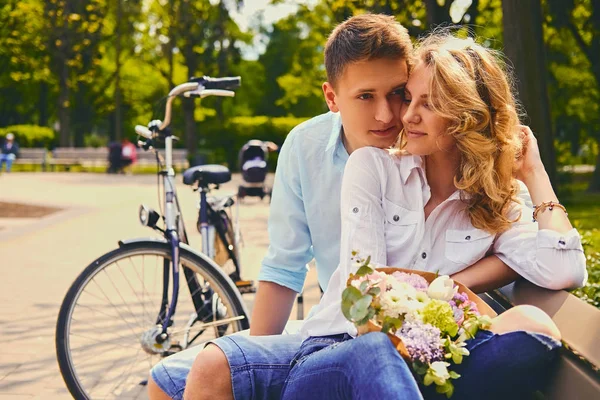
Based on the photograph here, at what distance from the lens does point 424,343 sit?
6.39 ft

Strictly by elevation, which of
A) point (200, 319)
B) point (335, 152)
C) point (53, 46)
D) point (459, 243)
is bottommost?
point (200, 319)

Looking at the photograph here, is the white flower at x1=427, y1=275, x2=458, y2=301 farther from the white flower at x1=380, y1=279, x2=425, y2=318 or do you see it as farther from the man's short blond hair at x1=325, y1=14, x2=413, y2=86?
the man's short blond hair at x1=325, y1=14, x2=413, y2=86

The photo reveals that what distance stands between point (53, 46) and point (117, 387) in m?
36.3

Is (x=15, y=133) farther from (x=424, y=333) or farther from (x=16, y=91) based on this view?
(x=424, y=333)

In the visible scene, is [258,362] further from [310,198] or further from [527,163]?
[527,163]

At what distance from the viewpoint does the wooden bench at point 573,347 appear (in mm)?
1784

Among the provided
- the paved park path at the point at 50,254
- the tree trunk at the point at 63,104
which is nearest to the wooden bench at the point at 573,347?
the paved park path at the point at 50,254

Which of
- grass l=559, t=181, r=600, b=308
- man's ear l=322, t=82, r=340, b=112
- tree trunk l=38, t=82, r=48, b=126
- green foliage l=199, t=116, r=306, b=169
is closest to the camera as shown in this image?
man's ear l=322, t=82, r=340, b=112

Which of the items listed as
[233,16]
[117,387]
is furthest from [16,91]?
[117,387]

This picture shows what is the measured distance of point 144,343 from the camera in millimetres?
4109

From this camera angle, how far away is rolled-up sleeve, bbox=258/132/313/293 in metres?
2.96

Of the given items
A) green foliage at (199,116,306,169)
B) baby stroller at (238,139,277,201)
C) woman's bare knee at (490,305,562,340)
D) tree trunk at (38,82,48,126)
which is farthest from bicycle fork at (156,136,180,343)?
tree trunk at (38,82,48,126)

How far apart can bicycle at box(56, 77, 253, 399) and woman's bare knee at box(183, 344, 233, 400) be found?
1637 millimetres

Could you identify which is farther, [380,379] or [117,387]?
[117,387]
